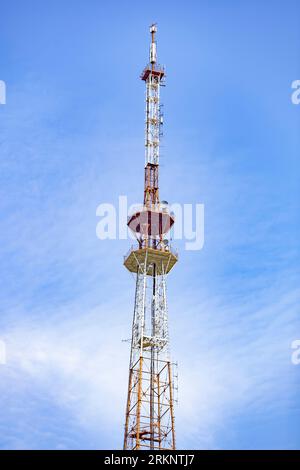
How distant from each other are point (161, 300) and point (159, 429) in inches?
718

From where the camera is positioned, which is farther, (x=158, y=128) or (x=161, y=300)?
(x=158, y=128)

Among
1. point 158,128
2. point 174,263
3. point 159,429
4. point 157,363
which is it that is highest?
point 158,128

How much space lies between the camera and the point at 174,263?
10569 cm

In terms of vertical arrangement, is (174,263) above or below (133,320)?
above
